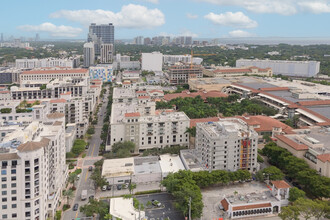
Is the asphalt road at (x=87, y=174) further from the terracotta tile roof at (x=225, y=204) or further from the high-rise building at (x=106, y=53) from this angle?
the high-rise building at (x=106, y=53)

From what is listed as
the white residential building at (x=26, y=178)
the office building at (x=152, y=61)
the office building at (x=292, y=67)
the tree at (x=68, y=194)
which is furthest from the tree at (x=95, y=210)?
the office building at (x=292, y=67)

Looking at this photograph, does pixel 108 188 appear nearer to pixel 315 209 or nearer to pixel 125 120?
pixel 125 120

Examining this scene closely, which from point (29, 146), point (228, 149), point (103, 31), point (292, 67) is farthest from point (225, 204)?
point (103, 31)

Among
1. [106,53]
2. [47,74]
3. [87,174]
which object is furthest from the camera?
[106,53]

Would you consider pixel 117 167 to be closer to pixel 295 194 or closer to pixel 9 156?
pixel 9 156

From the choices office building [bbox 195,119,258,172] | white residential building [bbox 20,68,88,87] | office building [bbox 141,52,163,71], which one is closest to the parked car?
office building [bbox 195,119,258,172]

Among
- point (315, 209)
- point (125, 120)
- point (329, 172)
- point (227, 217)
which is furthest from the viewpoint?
point (125, 120)

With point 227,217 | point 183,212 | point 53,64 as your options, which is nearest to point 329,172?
point 227,217
